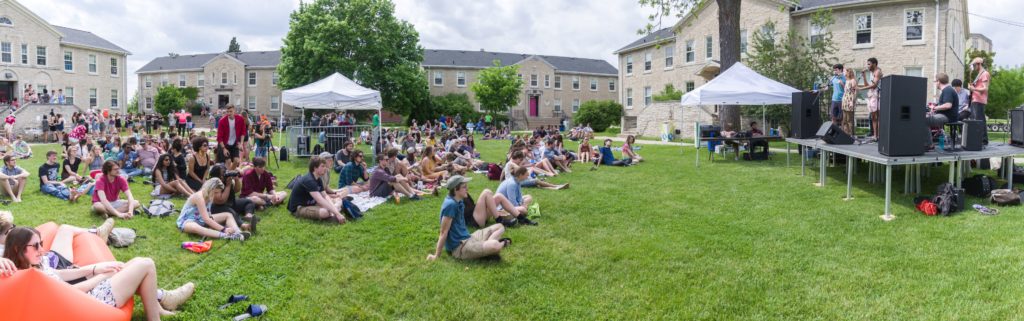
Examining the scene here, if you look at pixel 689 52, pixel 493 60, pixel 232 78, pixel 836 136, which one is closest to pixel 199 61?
pixel 232 78

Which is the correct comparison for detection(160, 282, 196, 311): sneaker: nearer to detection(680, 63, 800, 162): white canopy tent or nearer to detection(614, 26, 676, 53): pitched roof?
detection(680, 63, 800, 162): white canopy tent

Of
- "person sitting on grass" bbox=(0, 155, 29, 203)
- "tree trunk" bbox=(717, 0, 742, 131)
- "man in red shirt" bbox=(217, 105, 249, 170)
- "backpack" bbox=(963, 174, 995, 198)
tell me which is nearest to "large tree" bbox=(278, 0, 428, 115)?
"tree trunk" bbox=(717, 0, 742, 131)

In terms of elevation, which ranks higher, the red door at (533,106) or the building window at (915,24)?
the building window at (915,24)

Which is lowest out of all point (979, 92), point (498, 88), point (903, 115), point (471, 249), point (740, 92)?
point (471, 249)

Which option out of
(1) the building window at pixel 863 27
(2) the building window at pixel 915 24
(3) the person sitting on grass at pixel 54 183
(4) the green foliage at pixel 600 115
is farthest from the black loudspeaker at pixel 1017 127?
(4) the green foliage at pixel 600 115

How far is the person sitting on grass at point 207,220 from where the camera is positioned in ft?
25.9

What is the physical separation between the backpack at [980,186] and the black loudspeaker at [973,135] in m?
0.49

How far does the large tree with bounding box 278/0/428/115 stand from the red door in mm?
15818

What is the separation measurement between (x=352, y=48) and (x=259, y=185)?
36599 mm

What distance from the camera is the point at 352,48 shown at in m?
45.1

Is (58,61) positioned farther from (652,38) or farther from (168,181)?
(168,181)

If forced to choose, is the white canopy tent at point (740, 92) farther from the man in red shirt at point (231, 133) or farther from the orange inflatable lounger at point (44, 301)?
the orange inflatable lounger at point (44, 301)

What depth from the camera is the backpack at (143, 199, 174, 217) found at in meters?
9.18

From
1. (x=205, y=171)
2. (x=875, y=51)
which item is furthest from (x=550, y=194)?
(x=875, y=51)
